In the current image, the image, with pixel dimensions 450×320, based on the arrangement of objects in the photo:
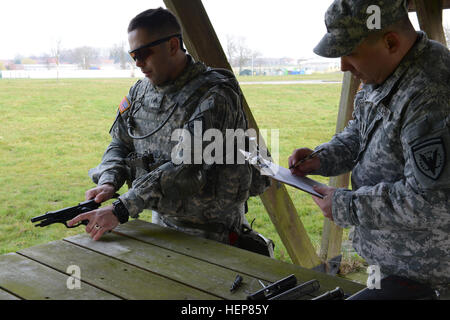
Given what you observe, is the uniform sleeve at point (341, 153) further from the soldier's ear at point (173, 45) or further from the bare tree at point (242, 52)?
the bare tree at point (242, 52)

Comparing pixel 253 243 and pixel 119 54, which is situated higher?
pixel 119 54

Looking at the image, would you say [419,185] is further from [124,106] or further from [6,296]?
[124,106]

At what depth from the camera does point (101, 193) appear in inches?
82.2

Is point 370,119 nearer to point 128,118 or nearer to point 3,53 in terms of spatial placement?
point 128,118

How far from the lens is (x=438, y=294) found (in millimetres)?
1324

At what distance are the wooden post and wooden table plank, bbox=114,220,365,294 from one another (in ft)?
6.32

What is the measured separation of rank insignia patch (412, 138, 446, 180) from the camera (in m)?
1.20

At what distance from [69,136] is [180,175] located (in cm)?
514

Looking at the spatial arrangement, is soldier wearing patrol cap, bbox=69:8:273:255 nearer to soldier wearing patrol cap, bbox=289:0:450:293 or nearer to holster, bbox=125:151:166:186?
holster, bbox=125:151:166:186

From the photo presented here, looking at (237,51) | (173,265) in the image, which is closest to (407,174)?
(173,265)

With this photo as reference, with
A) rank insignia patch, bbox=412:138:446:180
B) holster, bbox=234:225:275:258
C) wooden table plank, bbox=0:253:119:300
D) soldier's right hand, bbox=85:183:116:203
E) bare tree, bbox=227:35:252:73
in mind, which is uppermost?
bare tree, bbox=227:35:252:73

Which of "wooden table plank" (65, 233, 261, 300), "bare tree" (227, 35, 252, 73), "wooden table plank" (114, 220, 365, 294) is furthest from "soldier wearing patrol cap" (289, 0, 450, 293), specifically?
"bare tree" (227, 35, 252, 73)

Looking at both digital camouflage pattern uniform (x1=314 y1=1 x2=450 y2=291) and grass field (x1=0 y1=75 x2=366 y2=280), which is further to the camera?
grass field (x1=0 y1=75 x2=366 y2=280)

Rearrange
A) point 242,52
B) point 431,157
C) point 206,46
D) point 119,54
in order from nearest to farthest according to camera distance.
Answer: point 431,157, point 206,46, point 242,52, point 119,54
